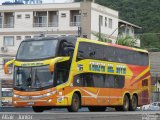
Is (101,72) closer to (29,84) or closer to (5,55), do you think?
(29,84)

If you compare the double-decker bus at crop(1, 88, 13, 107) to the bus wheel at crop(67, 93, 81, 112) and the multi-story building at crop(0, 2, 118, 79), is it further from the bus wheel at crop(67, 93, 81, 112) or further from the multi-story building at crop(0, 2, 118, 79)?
the bus wheel at crop(67, 93, 81, 112)

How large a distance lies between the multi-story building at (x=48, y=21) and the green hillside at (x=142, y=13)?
22775 mm

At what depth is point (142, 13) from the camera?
4112 inches

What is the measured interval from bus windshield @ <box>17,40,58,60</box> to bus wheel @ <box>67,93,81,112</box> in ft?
8.53

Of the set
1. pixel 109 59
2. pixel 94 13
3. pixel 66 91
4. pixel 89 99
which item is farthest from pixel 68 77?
pixel 94 13

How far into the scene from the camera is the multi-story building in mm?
75062

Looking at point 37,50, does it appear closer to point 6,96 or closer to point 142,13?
point 6,96

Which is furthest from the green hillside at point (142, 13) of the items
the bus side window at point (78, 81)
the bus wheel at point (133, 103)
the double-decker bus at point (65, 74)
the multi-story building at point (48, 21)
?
the bus side window at point (78, 81)

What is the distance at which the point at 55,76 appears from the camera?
25969mm

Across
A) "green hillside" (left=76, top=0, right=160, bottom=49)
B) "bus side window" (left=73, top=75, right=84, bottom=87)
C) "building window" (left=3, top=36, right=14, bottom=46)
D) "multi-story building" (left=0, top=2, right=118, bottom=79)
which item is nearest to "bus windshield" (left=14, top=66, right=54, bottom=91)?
"bus side window" (left=73, top=75, right=84, bottom=87)

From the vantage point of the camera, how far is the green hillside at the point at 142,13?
102m

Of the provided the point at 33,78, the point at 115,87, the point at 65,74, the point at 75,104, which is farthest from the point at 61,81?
the point at 115,87

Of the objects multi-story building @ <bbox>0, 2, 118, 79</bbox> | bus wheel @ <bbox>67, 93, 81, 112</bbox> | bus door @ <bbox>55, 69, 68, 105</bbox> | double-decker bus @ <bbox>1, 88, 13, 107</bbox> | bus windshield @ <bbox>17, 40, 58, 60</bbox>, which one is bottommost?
double-decker bus @ <bbox>1, 88, 13, 107</bbox>

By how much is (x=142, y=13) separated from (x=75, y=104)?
260 feet
